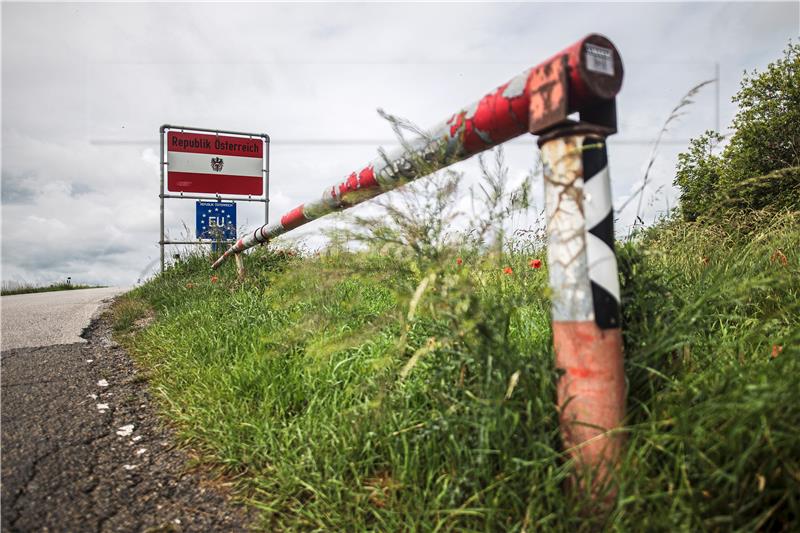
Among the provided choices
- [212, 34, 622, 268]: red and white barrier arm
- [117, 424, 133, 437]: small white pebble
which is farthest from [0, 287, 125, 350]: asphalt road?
[212, 34, 622, 268]: red and white barrier arm

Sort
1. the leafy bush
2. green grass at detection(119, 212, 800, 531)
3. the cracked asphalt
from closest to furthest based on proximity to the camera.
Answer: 1. green grass at detection(119, 212, 800, 531)
2. the cracked asphalt
3. the leafy bush

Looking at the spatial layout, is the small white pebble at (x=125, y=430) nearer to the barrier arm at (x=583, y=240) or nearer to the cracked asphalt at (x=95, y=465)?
the cracked asphalt at (x=95, y=465)

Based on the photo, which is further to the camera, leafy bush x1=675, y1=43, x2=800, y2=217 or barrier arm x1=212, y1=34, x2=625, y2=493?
leafy bush x1=675, y1=43, x2=800, y2=217

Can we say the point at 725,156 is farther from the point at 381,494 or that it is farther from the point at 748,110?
the point at 381,494

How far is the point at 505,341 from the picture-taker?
156 centimetres

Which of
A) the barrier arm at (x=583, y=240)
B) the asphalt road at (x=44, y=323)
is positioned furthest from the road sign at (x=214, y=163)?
the barrier arm at (x=583, y=240)

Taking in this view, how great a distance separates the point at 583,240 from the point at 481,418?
60 centimetres

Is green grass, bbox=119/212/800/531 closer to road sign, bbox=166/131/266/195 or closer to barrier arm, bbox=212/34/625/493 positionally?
barrier arm, bbox=212/34/625/493

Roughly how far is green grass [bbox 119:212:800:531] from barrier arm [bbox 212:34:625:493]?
70mm

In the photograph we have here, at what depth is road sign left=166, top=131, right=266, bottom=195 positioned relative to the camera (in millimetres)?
9367

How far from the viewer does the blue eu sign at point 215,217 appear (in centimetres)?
884

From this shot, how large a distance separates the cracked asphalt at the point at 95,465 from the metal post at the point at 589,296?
3.94 ft

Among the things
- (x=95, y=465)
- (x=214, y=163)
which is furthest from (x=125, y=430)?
(x=214, y=163)

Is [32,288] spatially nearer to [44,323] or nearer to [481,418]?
[44,323]
